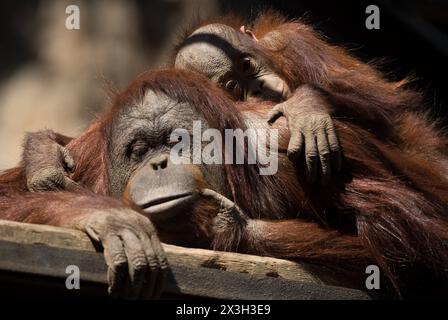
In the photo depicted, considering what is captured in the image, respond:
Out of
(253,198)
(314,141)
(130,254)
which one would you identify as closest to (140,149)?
(253,198)

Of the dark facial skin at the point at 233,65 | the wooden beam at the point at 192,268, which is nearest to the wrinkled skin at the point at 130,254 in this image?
the wooden beam at the point at 192,268

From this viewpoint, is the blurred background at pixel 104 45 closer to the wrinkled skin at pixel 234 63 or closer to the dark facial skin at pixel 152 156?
the wrinkled skin at pixel 234 63

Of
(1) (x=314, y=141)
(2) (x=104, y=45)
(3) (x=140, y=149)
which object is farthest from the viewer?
(2) (x=104, y=45)

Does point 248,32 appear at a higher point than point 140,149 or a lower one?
higher

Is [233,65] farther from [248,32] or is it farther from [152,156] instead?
[152,156]

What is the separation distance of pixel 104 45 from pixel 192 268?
2528 millimetres

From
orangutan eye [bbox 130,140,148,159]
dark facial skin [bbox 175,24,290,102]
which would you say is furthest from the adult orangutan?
dark facial skin [bbox 175,24,290,102]

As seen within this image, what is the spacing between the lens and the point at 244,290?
8.60 ft

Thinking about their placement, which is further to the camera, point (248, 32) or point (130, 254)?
point (248, 32)

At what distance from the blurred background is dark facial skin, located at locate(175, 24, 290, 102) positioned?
1146mm

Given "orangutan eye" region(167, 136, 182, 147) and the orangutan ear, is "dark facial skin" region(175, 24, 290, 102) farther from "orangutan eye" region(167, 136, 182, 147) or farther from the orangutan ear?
"orangutan eye" region(167, 136, 182, 147)

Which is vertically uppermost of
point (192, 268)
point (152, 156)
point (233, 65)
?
point (233, 65)

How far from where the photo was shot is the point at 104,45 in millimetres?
4918

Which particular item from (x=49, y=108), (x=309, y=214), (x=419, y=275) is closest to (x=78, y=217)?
(x=309, y=214)
